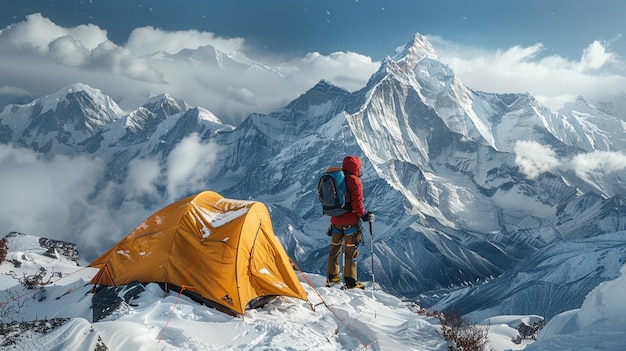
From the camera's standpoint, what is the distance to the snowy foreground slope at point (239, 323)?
23.5ft

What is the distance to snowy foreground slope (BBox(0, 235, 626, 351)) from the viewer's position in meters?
7.17

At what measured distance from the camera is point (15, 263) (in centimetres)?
1501

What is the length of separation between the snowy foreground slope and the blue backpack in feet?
9.03

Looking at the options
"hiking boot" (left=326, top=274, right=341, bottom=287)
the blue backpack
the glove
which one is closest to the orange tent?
the blue backpack

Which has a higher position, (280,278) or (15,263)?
(280,278)

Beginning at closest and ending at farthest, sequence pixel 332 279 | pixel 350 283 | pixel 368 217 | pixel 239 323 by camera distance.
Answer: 1. pixel 239 323
2. pixel 368 217
3. pixel 350 283
4. pixel 332 279

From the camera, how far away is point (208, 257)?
1248 cm

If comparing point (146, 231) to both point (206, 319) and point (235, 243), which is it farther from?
point (206, 319)

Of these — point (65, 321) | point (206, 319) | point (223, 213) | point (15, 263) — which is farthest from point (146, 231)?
point (65, 321)

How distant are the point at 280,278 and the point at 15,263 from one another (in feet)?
29.9

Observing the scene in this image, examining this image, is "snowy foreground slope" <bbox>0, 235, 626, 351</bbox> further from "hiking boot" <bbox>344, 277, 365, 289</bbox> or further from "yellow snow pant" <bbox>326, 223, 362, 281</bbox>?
"yellow snow pant" <bbox>326, 223, 362, 281</bbox>

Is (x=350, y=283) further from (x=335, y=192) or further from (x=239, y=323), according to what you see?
(x=239, y=323)

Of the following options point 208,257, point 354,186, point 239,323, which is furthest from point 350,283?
point 239,323

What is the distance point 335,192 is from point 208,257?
4.56 meters
